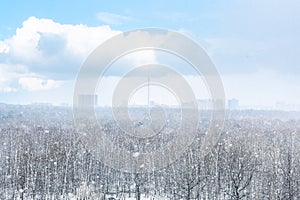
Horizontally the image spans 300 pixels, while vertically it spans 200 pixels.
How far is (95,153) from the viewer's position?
37.5 meters

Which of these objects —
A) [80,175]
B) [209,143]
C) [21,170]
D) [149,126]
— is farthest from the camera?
[149,126]

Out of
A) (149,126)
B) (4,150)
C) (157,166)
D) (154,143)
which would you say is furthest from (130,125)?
(4,150)

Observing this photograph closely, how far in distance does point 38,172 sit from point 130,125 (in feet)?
38.3

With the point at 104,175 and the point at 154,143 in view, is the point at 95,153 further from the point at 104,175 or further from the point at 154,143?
the point at 154,143

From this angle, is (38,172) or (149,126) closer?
(38,172)

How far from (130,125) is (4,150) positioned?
45.9ft

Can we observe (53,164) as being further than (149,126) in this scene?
No

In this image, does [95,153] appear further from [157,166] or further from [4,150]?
[4,150]

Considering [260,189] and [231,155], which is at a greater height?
[231,155]

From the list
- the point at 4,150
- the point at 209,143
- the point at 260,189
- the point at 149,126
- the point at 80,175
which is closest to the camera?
the point at 260,189

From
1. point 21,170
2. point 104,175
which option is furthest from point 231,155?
point 21,170

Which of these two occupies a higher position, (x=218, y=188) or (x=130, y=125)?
(x=130, y=125)

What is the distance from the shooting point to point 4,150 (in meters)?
41.1

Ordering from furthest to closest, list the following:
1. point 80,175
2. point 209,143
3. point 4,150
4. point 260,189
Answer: point 4,150 → point 209,143 → point 80,175 → point 260,189
